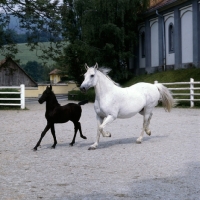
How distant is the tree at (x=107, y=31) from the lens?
3731 centimetres

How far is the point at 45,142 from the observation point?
11.3m

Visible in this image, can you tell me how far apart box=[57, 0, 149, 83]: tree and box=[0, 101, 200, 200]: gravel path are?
25.6 meters

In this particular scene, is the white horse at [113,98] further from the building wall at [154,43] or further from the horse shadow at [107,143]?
the building wall at [154,43]

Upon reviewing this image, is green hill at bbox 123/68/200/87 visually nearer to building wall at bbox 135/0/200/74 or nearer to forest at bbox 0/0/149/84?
building wall at bbox 135/0/200/74

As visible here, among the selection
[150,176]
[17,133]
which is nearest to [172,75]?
[17,133]

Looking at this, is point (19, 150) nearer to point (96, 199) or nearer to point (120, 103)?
point (120, 103)

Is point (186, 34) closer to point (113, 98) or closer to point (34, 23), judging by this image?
point (34, 23)

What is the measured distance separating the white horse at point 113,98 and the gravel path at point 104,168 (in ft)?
2.13

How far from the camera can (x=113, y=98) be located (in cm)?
1022

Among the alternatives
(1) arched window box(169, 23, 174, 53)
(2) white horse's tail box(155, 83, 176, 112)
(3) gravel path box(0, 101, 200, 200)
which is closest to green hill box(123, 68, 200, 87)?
(1) arched window box(169, 23, 174, 53)

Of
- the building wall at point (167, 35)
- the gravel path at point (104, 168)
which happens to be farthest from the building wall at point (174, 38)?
the gravel path at point (104, 168)

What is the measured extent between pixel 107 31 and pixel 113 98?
1111 inches

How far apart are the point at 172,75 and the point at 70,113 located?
77.4ft

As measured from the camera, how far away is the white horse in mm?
9930
